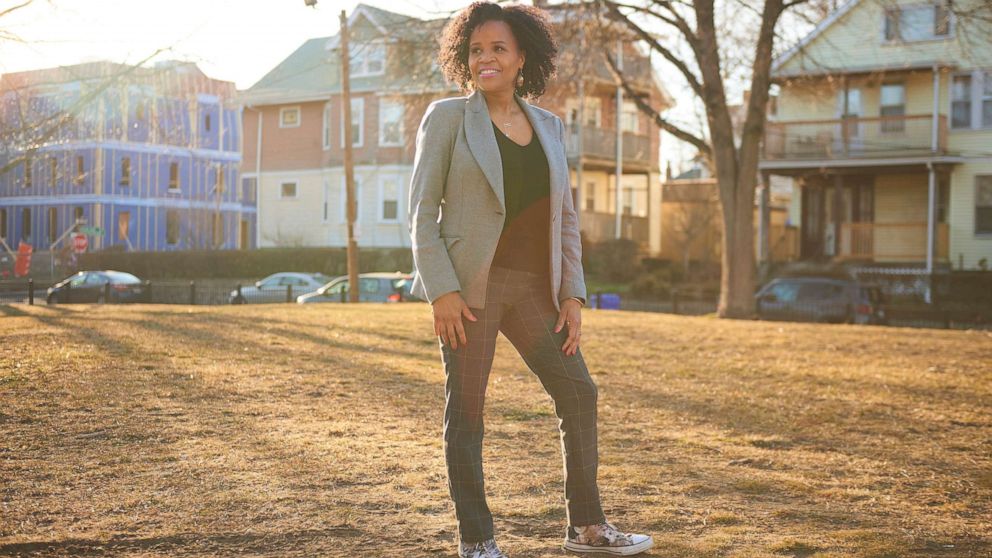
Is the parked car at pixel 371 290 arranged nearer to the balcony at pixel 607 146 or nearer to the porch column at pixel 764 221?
the balcony at pixel 607 146

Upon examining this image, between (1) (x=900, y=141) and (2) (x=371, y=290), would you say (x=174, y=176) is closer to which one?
(2) (x=371, y=290)

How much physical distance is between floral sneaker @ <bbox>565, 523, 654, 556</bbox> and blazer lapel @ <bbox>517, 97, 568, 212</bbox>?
1.26 metres

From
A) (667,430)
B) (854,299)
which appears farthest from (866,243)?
(667,430)

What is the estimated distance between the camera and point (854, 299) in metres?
26.4

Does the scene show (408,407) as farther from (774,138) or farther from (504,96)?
(774,138)

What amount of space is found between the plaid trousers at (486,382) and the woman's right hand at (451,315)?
0.06 metres

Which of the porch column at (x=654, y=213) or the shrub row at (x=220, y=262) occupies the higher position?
the porch column at (x=654, y=213)

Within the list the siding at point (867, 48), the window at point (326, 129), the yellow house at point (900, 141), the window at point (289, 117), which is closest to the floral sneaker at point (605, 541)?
the yellow house at point (900, 141)

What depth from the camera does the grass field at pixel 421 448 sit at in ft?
16.4

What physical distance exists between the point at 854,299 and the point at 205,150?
37.6 metres

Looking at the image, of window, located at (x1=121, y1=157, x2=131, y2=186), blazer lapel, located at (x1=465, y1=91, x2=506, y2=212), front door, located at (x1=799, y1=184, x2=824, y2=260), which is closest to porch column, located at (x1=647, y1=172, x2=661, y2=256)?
front door, located at (x1=799, y1=184, x2=824, y2=260)

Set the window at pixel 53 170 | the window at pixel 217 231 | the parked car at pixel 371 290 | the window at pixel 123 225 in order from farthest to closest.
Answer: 1. the window at pixel 123 225
2. the window at pixel 217 231
3. the parked car at pixel 371 290
4. the window at pixel 53 170

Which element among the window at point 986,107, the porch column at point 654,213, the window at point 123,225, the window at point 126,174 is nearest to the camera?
the window at point 986,107

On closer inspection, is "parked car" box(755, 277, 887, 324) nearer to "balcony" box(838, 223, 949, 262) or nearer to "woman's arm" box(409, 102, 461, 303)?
"balcony" box(838, 223, 949, 262)
